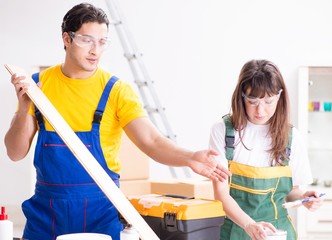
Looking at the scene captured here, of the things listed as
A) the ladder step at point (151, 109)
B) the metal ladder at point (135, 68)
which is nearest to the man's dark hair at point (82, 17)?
the metal ladder at point (135, 68)

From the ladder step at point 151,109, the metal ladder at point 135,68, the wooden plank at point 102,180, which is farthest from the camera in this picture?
the ladder step at point 151,109

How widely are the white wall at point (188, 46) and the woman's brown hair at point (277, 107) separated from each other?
431cm

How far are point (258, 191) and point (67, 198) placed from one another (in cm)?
79

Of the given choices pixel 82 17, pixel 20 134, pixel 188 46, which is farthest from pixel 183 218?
pixel 188 46

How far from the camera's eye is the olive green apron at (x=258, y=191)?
268cm

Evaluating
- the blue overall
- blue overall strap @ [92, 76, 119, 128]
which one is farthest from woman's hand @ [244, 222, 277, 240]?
blue overall strap @ [92, 76, 119, 128]

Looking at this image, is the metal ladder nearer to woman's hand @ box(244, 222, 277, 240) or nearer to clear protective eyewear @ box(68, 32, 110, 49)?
clear protective eyewear @ box(68, 32, 110, 49)

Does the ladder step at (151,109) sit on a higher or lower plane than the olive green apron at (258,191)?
higher

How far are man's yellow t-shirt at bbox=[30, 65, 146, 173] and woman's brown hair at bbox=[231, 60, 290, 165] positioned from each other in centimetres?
41

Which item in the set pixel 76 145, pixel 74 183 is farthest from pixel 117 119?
pixel 76 145

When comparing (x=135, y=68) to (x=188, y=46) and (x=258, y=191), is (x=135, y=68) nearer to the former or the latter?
(x=188, y=46)

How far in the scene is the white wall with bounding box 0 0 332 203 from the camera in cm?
699

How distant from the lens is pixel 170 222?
205cm

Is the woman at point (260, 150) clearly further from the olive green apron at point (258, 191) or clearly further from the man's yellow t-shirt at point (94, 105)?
the man's yellow t-shirt at point (94, 105)
